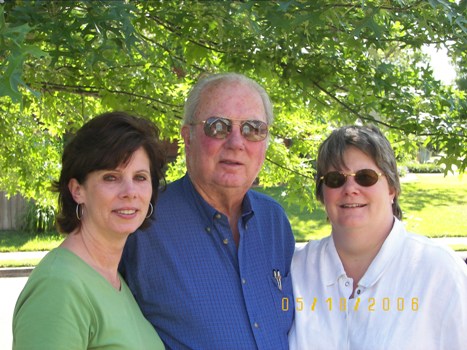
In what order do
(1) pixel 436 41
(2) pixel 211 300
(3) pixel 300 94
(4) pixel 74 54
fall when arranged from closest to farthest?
(2) pixel 211 300 < (4) pixel 74 54 < (1) pixel 436 41 < (3) pixel 300 94

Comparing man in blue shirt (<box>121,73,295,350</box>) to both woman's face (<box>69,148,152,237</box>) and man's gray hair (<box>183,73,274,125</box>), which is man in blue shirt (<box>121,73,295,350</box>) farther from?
woman's face (<box>69,148,152,237</box>)

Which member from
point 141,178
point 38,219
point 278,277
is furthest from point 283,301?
point 38,219

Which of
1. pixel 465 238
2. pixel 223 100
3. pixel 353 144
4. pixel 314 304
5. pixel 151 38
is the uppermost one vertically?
pixel 151 38

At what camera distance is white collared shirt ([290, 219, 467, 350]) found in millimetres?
2455

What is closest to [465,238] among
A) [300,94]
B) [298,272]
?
[300,94]

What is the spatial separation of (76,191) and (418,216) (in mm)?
15462

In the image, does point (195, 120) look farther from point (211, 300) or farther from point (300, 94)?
point (300, 94)

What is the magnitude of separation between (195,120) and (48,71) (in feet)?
6.41

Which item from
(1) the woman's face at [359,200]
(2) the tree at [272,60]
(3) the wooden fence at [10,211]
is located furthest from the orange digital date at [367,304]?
(3) the wooden fence at [10,211]

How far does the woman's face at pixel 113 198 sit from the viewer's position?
2.29 m

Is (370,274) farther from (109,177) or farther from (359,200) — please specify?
(109,177)

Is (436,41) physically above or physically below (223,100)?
above

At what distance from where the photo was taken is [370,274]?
2648 millimetres

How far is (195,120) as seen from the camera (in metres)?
2.88
